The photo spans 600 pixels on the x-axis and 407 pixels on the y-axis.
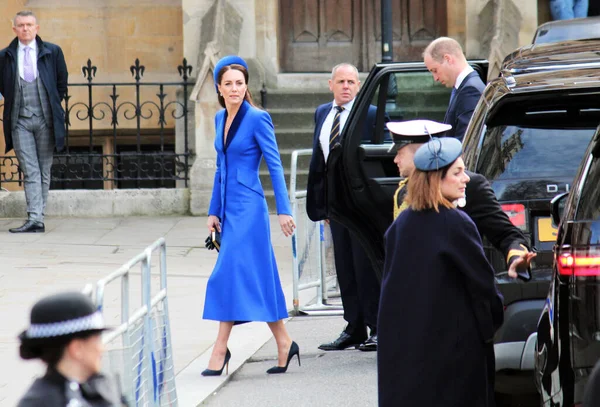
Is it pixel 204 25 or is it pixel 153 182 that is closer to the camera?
pixel 204 25

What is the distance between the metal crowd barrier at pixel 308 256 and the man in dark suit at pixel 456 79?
244 centimetres

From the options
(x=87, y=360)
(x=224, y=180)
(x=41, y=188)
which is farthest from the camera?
(x=41, y=188)

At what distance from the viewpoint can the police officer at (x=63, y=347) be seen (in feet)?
11.0

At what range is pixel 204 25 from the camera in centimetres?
1659

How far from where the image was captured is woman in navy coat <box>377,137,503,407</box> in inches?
201

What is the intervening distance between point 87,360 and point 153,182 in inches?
584

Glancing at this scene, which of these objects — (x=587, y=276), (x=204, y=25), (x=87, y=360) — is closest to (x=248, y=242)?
(x=587, y=276)

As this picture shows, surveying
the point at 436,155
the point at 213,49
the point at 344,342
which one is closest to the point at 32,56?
the point at 213,49

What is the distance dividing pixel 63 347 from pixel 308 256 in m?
7.19

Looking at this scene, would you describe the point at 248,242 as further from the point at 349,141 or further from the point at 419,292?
the point at 419,292

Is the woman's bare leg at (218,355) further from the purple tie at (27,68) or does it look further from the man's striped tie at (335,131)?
the purple tie at (27,68)

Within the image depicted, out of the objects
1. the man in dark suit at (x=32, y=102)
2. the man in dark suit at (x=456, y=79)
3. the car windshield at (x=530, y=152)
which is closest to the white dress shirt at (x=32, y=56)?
the man in dark suit at (x=32, y=102)

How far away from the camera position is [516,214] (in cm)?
619

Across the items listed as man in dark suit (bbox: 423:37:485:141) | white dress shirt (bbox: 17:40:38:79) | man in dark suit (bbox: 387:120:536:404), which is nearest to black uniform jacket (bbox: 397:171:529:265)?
man in dark suit (bbox: 387:120:536:404)
